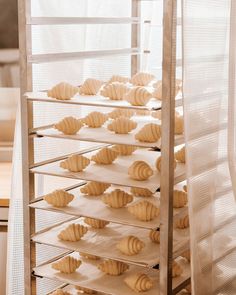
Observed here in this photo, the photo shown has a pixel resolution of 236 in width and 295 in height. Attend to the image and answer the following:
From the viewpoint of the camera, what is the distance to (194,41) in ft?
5.10

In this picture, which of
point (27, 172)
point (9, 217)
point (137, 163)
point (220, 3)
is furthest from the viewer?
point (9, 217)

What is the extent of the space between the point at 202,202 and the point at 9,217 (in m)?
0.84

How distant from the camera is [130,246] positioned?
5.77 feet

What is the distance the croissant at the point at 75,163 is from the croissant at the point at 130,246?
0.24m

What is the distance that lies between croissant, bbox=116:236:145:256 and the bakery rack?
2 cm

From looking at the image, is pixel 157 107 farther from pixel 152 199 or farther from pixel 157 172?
pixel 152 199

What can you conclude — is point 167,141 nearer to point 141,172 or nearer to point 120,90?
point 141,172

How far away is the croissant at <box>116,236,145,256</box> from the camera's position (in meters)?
1.76

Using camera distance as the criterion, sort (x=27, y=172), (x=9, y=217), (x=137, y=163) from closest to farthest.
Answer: (x=137, y=163), (x=27, y=172), (x=9, y=217)

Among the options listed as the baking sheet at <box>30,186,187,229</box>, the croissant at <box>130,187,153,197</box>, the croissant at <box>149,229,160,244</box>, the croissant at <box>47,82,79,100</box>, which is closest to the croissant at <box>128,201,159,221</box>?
the baking sheet at <box>30,186,187,229</box>

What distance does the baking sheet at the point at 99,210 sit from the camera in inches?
69.0

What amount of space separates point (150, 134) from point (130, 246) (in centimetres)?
30

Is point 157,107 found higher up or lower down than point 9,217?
higher up

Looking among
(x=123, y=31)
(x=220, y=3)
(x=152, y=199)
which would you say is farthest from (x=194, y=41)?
(x=123, y=31)
